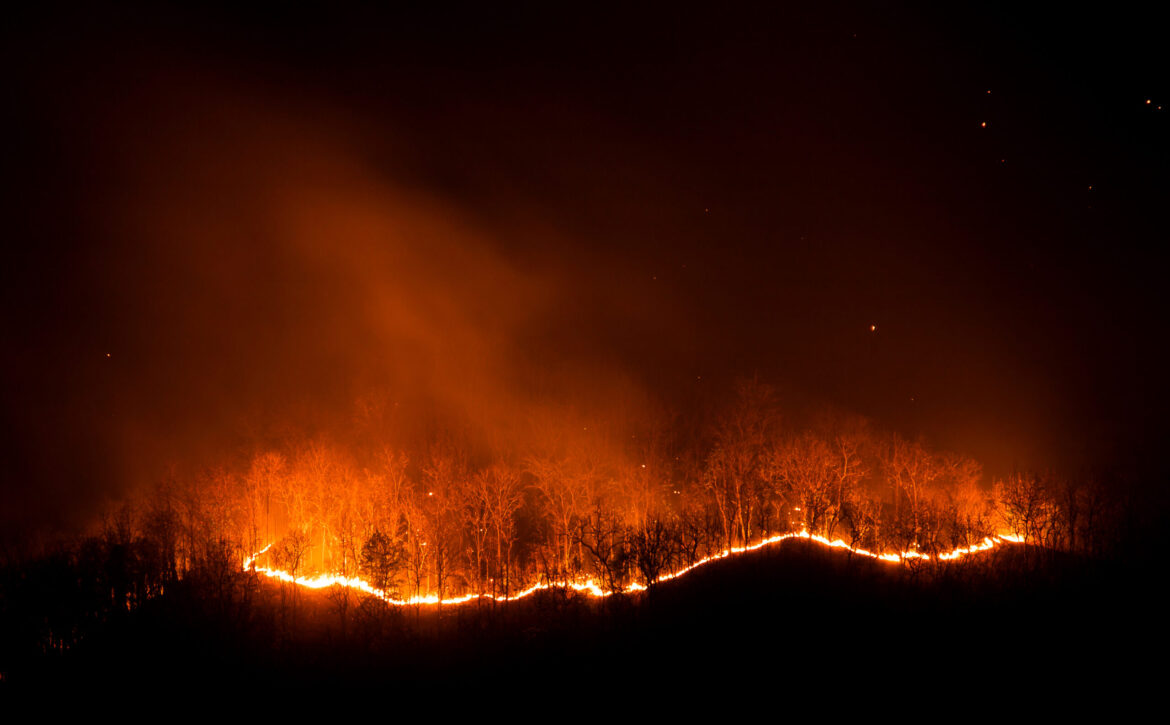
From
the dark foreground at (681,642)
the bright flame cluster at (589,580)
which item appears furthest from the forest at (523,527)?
the dark foreground at (681,642)

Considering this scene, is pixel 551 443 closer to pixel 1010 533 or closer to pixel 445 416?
pixel 445 416

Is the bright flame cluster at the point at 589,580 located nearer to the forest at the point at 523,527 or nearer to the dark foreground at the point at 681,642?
the forest at the point at 523,527

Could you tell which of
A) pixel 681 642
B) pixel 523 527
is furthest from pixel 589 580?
pixel 523 527

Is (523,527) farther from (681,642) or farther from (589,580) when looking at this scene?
(681,642)

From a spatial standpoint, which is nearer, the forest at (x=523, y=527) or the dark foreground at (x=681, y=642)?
the dark foreground at (x=681, y=642)

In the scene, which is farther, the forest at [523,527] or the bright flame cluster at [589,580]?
the bright flame cluster at [589,580]

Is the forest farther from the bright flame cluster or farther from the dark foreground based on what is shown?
the dark foreground

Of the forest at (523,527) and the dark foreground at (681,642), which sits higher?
the forest at (523,527)

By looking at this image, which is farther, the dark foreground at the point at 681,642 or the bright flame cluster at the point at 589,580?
the bright flame cluster at the point at 589,580

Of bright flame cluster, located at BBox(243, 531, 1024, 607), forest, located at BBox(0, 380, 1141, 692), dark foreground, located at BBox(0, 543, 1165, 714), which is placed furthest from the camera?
bright flame cluster, located at BBox(243, 531, 1024, 607)

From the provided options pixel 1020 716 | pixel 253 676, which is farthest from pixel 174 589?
pixel 1020 716

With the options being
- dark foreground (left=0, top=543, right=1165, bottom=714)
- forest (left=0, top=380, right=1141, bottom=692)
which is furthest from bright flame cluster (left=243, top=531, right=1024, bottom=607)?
dark foreground (left=0, top=543, right=1165, bottom=714)

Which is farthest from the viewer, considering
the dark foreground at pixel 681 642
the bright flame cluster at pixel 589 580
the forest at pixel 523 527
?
the bright flame cluster at pixel 589 580

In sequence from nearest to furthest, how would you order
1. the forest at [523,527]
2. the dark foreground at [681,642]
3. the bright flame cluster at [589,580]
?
the dark foreground at [681,642], the forest at [523,527], the bright flame cluster at [589,580]
